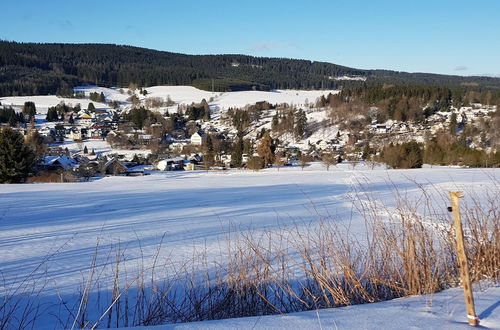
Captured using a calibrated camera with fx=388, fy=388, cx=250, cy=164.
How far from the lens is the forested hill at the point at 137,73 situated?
144 metres

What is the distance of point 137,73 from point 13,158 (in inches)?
5900

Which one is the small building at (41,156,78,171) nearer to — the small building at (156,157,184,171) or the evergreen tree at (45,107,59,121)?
the small building at (156,157,184,171)

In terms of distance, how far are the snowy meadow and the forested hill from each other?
466 ft

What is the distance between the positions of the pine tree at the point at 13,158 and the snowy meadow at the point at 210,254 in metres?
12.4

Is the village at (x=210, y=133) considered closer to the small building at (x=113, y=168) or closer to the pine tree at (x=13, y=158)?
the small building at (x=113, y=168)

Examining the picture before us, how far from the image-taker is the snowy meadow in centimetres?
297

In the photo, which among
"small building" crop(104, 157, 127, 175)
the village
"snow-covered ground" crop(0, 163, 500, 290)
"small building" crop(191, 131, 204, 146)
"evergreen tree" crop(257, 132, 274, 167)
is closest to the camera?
"snow-covered ground" crop(0, 163, 500, 290)

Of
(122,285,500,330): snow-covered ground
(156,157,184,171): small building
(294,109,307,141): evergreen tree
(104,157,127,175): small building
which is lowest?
(156,157,184,171): small building

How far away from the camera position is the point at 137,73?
167m

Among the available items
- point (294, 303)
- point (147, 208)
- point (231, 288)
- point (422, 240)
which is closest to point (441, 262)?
point (422, 240)

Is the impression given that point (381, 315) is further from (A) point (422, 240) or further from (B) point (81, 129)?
(B) point (81, 129)

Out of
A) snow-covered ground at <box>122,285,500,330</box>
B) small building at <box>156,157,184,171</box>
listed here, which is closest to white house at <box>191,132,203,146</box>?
small building at <box>156,157,184,171</box>

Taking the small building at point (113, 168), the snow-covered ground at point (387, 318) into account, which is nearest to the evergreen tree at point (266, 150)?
the small building at point (113, 168)

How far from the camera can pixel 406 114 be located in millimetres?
87375
